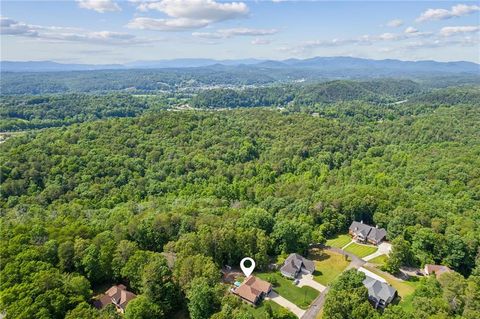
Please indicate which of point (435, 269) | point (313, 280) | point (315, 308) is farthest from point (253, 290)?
point (435, 269)

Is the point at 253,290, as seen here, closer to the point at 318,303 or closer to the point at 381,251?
the point at 318,303

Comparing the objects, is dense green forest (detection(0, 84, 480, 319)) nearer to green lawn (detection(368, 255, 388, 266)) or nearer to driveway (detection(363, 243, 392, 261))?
driveway (detection(363, 243, 392, 261))

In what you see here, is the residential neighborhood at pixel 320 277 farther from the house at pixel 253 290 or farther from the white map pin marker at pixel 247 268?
the white map pin marker at pixel 247 268

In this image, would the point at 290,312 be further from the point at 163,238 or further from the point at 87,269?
the point at 87,269

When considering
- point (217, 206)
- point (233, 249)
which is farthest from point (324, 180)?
point (233, 249)

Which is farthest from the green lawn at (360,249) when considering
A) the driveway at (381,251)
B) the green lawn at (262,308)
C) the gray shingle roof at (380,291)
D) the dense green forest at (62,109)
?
the dense green forest at (62,109)
